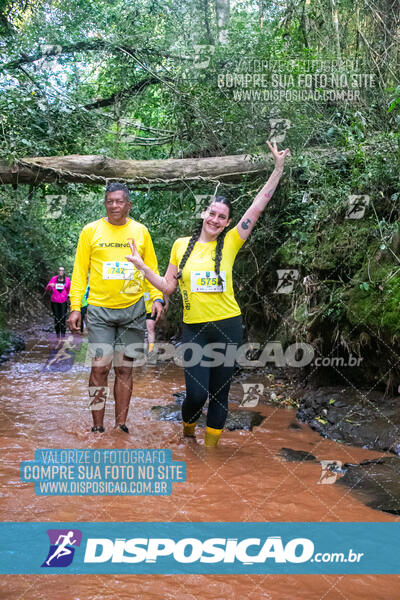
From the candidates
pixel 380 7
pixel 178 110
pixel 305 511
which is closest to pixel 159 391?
pixel 305 511

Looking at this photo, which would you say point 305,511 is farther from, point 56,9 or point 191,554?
point 56,9

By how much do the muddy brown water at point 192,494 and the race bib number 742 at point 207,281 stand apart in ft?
4.16

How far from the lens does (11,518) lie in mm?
2828

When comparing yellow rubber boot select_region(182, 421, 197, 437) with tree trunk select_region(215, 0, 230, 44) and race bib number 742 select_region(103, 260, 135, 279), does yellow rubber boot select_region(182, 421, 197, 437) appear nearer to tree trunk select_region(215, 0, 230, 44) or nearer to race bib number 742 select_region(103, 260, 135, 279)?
race bib number 742 select_region(103, 260, 135, 279)

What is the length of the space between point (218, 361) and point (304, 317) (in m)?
1.99

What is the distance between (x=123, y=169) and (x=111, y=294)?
10.0ft

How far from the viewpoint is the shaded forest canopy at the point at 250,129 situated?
220 inches

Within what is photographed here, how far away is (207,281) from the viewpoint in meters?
3.88

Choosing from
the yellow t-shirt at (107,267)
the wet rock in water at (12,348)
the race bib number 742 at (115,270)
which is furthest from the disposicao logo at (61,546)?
the wet rock in water at (12,348)

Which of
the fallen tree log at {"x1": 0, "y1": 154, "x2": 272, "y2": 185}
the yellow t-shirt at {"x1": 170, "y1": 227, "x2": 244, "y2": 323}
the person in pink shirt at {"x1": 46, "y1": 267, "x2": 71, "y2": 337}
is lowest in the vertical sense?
the person in pink shirt at {"x1": 46, "y1": 267, "x2": 71, "y2": 337}

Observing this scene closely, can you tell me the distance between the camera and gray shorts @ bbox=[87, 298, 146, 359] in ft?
14.5

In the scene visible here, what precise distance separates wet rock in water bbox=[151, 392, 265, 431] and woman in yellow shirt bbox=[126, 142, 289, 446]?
97cm

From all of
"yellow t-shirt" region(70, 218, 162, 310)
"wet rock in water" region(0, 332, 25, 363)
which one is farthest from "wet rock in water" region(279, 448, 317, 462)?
"wet rock in water" region(0, 332, 25, 363)

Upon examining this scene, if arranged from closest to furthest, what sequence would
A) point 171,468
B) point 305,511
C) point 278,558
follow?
point 278,558 < point 305,511 < point 171,468
